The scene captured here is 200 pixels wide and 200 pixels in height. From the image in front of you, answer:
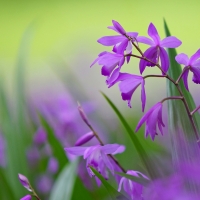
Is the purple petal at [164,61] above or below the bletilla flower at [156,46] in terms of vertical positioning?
below

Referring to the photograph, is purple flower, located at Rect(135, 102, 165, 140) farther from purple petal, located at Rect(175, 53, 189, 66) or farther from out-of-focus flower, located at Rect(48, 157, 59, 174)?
out-of-focus flower, located at Rect(48, 157, 59, 174)

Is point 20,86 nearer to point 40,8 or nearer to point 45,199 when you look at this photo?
point 45,199

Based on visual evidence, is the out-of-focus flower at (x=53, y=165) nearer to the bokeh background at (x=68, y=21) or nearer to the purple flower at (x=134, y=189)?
the purple flower at (x=134, y=189)

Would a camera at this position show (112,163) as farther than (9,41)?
No

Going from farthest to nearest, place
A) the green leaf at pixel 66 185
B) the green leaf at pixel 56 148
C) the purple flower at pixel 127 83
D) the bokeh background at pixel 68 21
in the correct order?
the bokeh background at pixel 68 21, the green leaf at pixel 56 148, the green leaf at pixel 66 185, the purple flower at pixel 127 83

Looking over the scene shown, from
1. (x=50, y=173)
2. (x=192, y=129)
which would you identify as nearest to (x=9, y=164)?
(x=50, y=173)

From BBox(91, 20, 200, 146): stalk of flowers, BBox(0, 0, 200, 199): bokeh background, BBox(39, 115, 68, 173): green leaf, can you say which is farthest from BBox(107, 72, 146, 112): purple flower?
BBox(0, 0, 200, 199): bokeh background

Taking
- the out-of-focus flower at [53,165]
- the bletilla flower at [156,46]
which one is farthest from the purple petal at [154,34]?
the out-of-focus flower at [53,165]

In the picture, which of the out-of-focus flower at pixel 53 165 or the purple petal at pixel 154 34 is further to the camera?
the out-of-focus flower at pixel 53 165
